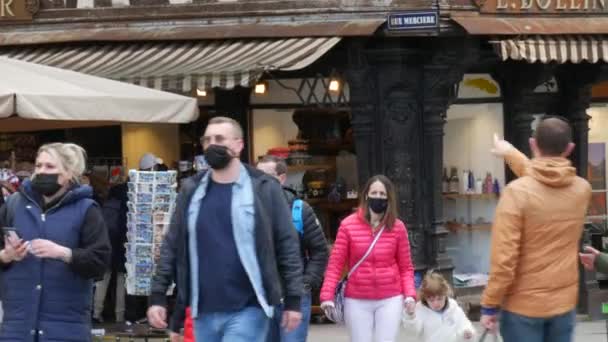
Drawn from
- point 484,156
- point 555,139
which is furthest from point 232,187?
point 484,156

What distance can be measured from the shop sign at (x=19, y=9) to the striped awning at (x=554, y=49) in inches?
213

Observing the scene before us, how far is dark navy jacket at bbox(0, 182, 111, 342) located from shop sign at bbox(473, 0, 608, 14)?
8.16m

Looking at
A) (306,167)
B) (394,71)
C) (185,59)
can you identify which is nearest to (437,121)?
(394,71)

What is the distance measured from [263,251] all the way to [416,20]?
7.35m

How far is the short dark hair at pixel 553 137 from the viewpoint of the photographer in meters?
6.82

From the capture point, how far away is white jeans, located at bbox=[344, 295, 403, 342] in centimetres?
972

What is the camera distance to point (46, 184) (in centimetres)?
708

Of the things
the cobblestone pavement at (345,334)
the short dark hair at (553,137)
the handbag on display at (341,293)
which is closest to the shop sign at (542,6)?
A: the cobblestone pavement at (345,334)

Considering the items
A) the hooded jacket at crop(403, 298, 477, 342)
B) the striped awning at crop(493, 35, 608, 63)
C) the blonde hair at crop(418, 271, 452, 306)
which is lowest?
the hooded jacket at crop(403, 298, 477, 342)

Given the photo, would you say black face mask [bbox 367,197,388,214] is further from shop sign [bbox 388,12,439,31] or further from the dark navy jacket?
shop sign [bbox 388,12,439,31]

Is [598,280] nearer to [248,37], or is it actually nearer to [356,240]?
[248,37]

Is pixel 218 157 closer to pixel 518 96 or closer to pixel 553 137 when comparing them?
pixel 553 137

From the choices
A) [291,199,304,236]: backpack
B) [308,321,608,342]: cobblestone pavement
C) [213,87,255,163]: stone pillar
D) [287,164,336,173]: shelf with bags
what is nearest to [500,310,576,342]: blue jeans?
[291,199,304,236]: backpack

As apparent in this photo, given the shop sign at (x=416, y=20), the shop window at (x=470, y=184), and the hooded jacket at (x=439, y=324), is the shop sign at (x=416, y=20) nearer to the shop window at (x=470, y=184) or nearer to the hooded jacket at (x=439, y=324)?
the shop window at (x=470, y=184)
